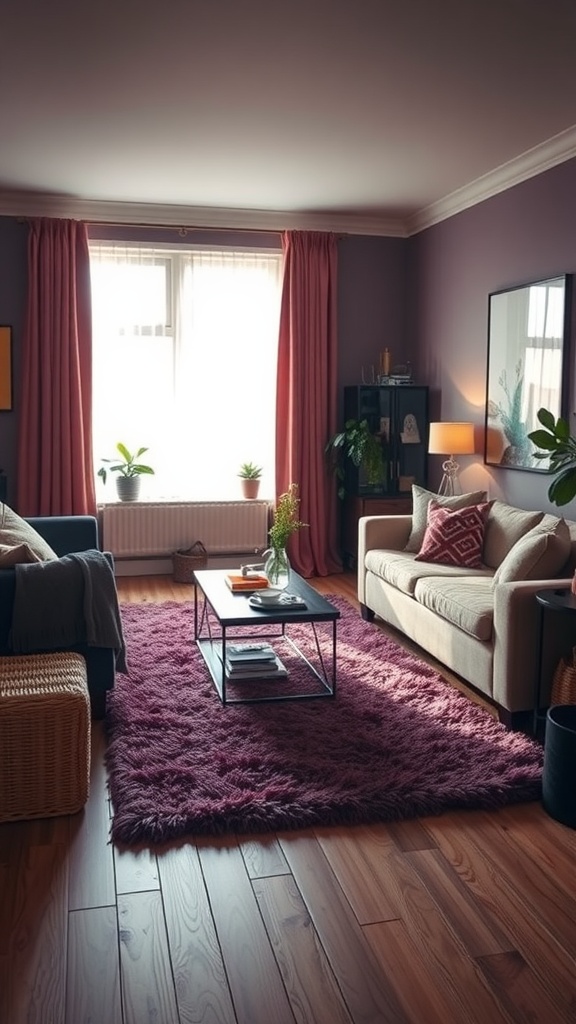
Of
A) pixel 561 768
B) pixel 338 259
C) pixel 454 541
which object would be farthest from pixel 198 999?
pixel 338 259

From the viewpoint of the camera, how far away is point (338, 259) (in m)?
6.39

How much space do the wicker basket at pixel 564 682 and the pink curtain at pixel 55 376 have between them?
3.78 meters

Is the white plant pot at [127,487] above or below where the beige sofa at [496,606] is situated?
→ above

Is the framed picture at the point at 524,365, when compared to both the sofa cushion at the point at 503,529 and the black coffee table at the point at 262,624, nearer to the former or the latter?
the sofa cushion at the point at 503,529

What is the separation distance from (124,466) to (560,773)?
4214 millimetres

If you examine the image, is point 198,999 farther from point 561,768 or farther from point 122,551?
point 122,551

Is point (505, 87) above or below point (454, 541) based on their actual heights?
above

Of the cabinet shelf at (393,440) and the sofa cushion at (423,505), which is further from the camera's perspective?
the cabinet shelf at (393,440)

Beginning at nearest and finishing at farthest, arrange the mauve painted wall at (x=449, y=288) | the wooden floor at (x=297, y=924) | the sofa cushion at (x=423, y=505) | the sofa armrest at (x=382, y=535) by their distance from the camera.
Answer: the wooden floor at (x=297, y=924)
the mauve painted wall at (x=449, y=288)
the sofa cushion at (x=423, y=505)
the sofa armrest at (x=382, y=535)

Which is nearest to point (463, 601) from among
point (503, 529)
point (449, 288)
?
point (503, 529)

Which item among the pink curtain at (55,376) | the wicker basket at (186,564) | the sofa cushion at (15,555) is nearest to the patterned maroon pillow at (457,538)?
the wicker basket at (186,564)

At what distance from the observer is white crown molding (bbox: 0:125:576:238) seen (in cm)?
545

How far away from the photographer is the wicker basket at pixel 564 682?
3.11 metres

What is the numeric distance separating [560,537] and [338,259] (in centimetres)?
354
